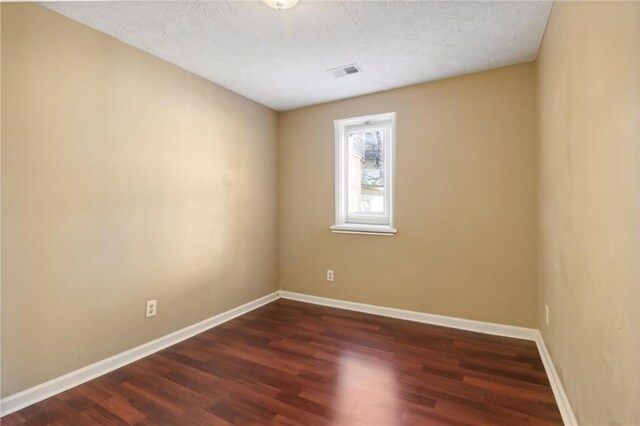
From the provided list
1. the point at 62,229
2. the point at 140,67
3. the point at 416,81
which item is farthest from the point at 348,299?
the point at 140,67

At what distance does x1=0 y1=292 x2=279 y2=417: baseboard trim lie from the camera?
1651 mm

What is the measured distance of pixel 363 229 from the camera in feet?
10.4

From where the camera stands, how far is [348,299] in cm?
328

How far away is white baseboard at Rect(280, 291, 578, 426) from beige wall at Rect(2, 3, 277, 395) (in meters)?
1.07

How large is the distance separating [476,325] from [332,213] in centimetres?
176

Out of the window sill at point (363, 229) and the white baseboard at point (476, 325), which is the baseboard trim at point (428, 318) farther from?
the window sill at point (363, 229)

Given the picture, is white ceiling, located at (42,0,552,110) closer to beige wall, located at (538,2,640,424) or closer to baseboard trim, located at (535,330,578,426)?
beige wall, located at (538,2,640,424)

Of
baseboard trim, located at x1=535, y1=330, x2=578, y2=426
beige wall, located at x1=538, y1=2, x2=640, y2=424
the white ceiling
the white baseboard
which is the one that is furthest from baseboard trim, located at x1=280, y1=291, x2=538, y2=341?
the white ceiling

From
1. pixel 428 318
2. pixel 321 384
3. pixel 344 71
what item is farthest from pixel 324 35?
pixel 428 318

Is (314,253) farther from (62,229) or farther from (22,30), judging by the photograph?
(22,30)

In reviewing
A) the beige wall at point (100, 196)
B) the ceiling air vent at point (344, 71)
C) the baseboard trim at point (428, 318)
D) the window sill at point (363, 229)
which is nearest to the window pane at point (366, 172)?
the window sill at point (363, 229)

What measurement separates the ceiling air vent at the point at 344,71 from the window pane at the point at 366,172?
80 centimetres

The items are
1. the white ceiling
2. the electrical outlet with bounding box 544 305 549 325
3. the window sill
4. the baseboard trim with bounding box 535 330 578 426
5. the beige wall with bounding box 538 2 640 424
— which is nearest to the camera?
the beige wall with bounding box 538 2 640 424

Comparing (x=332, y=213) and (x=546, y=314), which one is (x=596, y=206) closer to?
(x=546, y=314)
